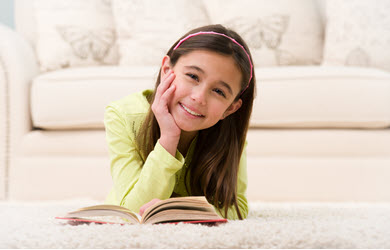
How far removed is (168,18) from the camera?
197cm

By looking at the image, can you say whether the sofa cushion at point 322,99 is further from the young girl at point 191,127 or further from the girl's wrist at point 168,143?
the girl's wrist at point 168,143

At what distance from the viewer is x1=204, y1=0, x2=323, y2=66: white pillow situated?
76.1 inches

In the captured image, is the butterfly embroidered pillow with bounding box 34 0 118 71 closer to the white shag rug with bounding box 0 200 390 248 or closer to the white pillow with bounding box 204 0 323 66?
the white pillow with bounding box 204 0 323 66

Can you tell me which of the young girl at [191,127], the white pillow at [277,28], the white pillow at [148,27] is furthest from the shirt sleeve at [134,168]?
the white pillow at [277,28]

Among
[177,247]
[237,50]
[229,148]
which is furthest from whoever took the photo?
[229,148]

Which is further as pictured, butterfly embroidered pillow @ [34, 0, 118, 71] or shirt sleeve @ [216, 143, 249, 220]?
butterfly embroidered pillow @ [34, 0, 118, 71]

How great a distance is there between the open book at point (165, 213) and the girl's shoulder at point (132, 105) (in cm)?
42

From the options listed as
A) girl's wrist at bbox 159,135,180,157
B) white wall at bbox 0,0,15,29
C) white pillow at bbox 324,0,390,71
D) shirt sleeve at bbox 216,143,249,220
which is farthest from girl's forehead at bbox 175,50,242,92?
white wall at bbox 0,0,15,29

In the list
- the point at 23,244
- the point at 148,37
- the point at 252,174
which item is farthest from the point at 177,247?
the point at 148,37

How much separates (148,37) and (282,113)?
80 cm

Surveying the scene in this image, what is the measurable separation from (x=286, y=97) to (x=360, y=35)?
24.1 inches

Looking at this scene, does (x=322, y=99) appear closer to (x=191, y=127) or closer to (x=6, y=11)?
(x=191, y=127)

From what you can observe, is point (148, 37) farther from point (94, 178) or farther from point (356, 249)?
point (356, 249)

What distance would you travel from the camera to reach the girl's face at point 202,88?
91 cm
